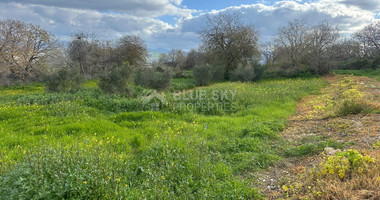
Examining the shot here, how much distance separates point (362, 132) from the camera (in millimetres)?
5578

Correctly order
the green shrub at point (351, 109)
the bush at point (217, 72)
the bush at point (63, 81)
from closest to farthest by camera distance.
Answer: the green shrub at point (351, 109)
the bush at point (63, 81)
the bush at point (217, 72)

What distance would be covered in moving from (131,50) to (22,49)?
39.1 feet

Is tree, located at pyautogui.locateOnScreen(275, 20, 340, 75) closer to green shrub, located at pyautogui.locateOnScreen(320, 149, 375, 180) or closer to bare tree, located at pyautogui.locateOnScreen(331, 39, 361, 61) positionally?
bare tree, located at pyautogui.locateOnScreen(331, 39, 361, 61)

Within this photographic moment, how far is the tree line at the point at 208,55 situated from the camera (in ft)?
74.1

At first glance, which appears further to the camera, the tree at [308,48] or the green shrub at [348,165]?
the tree at [308,48]

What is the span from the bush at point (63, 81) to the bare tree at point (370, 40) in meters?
35.8

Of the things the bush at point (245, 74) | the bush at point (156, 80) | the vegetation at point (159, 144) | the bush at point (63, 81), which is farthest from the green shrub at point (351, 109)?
the bush at point (245, 74)

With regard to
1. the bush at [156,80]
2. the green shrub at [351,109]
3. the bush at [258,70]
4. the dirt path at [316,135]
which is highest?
the bush at [258,70]

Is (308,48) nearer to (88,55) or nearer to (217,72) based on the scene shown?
(217,72)

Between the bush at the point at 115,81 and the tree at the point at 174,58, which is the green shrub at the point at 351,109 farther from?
the tree at the point at 174,58

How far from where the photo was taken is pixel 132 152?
5.01 meters

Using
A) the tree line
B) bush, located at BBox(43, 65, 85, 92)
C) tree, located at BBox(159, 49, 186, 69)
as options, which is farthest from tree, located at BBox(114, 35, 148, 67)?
bush, located at BBox(43, 65, 85, 92)

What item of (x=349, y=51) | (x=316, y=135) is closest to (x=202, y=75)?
(x=316, y=135)

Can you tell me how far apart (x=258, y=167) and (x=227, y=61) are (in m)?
24.3
